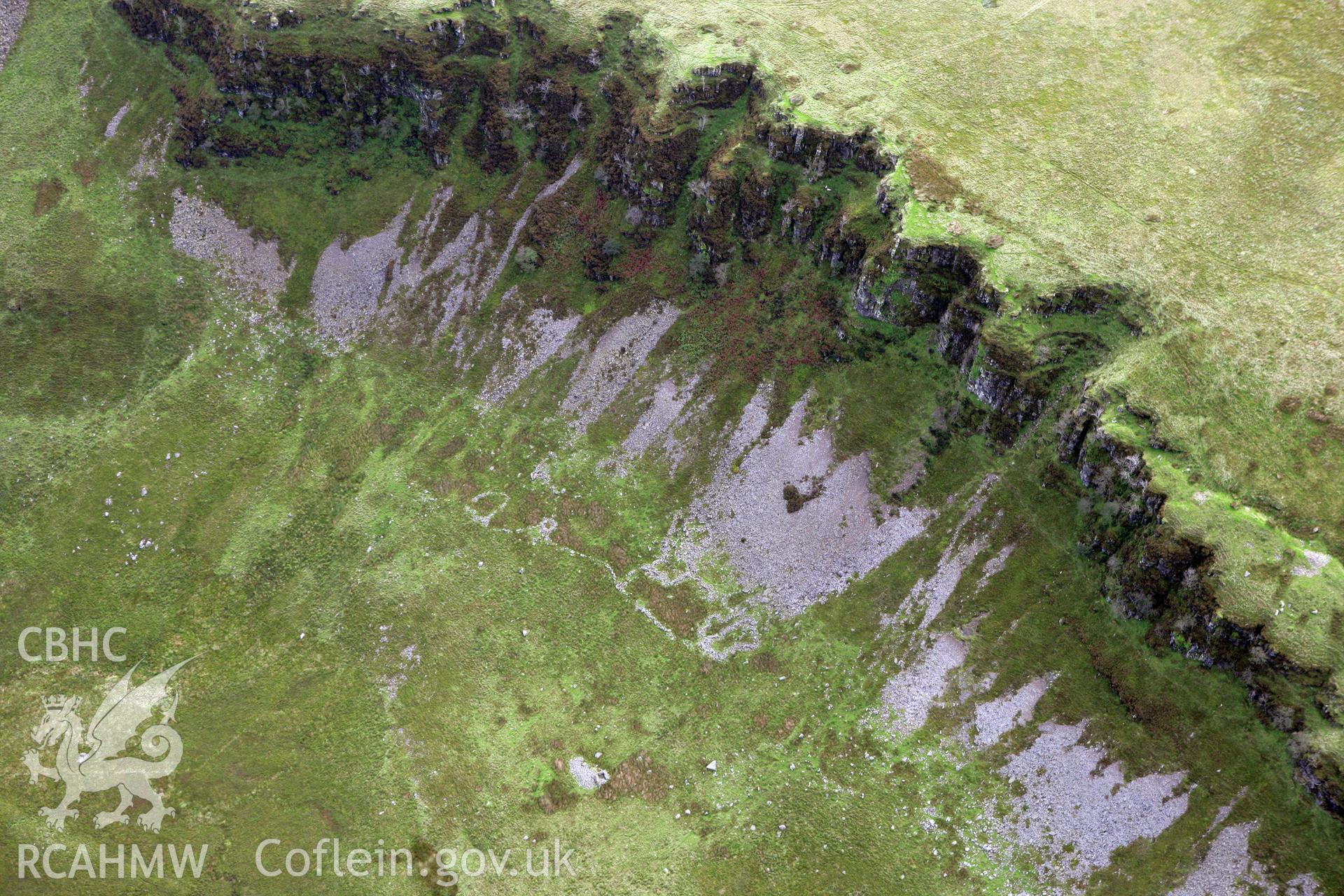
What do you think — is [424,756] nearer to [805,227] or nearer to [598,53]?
[805,227]

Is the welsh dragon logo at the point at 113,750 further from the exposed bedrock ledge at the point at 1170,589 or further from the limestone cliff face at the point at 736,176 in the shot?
the exposed bedrock ledge at the point at 1170,589

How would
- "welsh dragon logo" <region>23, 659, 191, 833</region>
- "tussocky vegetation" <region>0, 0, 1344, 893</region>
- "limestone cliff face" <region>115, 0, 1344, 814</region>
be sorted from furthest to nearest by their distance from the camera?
"welsh dragon logo" <region>23, 659, 191, 833</region>, "limestone cliff face" <region>115, 0, 1344, 814</region>, "tussocky vegetation" <region>0, 0, 1344, 893</region>

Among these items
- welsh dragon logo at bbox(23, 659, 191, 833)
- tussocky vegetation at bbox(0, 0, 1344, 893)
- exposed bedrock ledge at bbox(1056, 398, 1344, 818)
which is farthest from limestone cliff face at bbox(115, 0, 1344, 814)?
welsh dragon logo at bbox(23, 659, 191, 833)

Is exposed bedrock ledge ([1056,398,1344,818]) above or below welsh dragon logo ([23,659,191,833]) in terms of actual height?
above

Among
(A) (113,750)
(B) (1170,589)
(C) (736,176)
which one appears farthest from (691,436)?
(A) (113,750)

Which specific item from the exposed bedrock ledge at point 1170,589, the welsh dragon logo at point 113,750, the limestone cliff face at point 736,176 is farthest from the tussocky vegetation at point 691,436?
the welsh dragon logo at point 113,750

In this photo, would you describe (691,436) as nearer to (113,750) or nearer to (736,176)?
(736,176)

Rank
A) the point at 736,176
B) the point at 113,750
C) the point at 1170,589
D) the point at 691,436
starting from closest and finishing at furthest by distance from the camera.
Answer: the point at 1170,589 → the point at 113,750 → the point at 691,436 → the point at 736,176

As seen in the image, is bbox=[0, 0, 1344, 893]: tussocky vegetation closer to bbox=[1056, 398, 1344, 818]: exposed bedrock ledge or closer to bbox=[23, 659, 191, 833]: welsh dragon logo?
bbox=[1056, 398, 1344, 818]: exposed bedrock ledge

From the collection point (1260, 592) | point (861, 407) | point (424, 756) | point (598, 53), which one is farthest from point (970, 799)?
point (598, 53)
